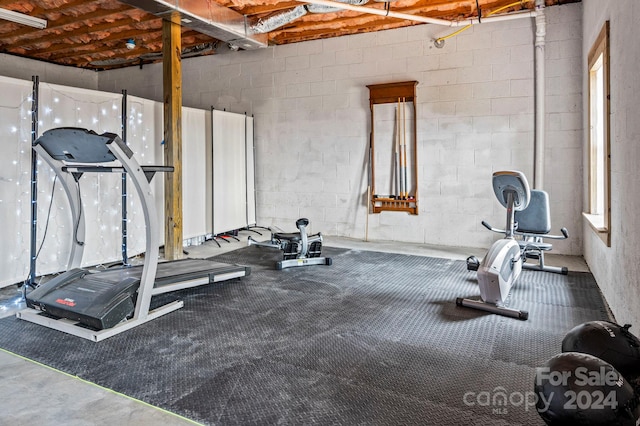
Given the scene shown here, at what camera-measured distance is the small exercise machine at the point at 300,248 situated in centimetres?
507

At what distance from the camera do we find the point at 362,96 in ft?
22.2

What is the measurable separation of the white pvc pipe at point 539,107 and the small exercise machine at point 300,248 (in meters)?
2.96

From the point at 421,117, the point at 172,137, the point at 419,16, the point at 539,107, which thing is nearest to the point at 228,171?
the point at 172,137

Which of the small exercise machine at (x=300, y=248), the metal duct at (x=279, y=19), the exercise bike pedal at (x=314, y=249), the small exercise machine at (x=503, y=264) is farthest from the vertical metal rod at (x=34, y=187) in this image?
the small exercise machine at (x=503, y=264)

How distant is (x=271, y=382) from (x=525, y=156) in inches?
191

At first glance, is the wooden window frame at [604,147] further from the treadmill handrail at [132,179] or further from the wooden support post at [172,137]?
the wooden support post at [172,137]

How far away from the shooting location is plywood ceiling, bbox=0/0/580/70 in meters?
5.70

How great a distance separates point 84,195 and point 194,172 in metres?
1.80

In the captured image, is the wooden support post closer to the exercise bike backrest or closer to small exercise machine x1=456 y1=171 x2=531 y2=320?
small exercise machine x1=456 y1=171 x2=531 y2=320

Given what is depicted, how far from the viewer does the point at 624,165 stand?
2.94m

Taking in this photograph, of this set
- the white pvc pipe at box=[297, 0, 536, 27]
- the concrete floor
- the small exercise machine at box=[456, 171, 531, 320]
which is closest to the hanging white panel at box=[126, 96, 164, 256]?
the white pvc pipe at box=[297, 0, 536, 27]

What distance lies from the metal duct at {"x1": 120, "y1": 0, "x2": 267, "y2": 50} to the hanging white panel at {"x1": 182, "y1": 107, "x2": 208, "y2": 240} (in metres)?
1.14

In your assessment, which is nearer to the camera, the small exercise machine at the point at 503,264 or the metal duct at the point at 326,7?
the small exercise machine at the point at 503,264

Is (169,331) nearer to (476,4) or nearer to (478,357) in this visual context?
(478,357)
